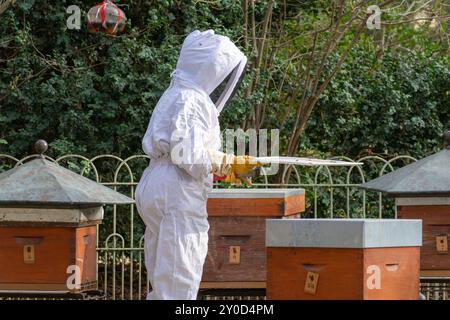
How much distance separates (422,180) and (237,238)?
44.1 inches

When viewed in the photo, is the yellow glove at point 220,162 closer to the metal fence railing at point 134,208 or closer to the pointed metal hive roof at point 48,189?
the pointed metal hive roof at point 48,189

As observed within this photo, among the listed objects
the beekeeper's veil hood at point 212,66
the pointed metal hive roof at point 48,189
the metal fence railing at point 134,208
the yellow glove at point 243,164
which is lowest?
the metal fence railing at point 134,208

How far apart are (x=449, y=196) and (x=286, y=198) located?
949mm

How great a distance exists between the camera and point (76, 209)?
19.5 feet

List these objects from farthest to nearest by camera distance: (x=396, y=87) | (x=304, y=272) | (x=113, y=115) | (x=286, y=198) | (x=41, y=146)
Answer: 1. (x=396, y=87)
2. (x=113, y=115)
3. (x=41, y=146)
4. (x=286, y=198)
5. (x=304, y=272)

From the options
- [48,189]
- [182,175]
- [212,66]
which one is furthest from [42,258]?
[212,66]

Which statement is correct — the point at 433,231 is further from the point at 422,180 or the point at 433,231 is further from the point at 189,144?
the point at 189,144

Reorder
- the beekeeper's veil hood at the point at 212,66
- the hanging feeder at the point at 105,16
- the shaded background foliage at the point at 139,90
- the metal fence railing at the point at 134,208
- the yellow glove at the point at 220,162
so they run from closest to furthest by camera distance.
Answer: the yellow glove at the point at 220,162
the beekeeper's veil hood at the point at 212,66
the hanging feeder at the point at 105,16
the metal fence railing at the point at 134,208
the shaded background foliage at the point at 139,90

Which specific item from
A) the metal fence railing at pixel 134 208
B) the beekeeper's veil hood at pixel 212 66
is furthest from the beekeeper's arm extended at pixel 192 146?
the metal fence railing at pixel 134 208

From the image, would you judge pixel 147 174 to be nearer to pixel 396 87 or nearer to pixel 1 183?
pixel 1 183

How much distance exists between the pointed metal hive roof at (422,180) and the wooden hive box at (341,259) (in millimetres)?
1346

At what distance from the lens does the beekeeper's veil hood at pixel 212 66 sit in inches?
197

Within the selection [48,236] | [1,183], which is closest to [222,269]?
[48,236]

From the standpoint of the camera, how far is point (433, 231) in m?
6.06
